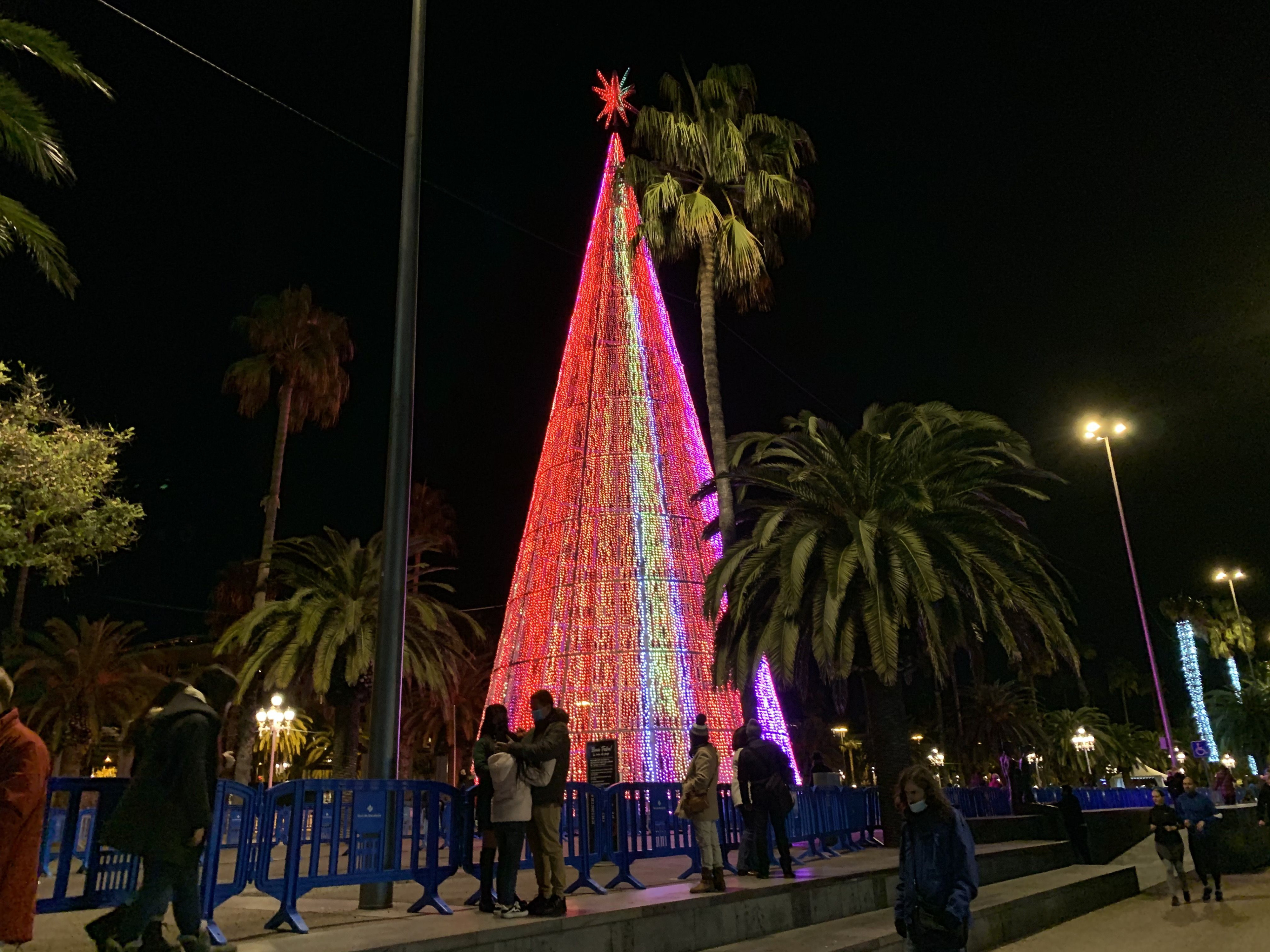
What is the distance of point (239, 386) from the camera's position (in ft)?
97.2

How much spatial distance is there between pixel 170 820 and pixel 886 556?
37.3ft

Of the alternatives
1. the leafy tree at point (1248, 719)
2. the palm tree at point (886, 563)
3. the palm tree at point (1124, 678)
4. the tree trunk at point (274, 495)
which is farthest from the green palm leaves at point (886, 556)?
the palm tree at point (1124, 678)

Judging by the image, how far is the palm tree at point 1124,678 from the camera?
89.6 m

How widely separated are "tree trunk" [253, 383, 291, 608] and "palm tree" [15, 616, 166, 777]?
584 cm

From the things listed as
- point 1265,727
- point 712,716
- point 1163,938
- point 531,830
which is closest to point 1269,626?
point 1265,727

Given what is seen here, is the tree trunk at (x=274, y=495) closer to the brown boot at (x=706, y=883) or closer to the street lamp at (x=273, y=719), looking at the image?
the street lamp at (x=273, y=719)

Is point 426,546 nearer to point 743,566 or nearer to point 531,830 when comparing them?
point 743,566

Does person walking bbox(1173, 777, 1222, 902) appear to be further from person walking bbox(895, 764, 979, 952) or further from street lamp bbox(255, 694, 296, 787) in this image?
street lamp bbox(255, 694, 296, 787)

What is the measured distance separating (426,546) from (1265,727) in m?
42.8

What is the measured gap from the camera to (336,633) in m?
19.9

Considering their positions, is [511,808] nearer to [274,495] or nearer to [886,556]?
[886,556]

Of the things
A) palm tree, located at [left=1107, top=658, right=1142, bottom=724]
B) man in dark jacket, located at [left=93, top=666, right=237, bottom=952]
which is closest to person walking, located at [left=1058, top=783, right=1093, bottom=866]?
man in dark jacket, located at [left=93, top=666, right=237, bottom=952]

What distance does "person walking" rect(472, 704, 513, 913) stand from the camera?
7.03m

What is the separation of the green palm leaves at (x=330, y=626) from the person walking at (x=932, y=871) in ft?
51.7
